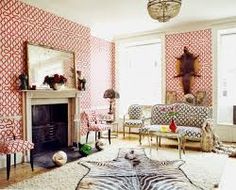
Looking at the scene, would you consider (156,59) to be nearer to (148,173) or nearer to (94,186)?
(148,173)

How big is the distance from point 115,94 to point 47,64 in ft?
7.95

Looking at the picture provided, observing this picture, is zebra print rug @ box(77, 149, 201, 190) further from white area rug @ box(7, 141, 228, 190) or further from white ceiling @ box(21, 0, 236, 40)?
white ceiling @ box(21, 0, 236, 40)

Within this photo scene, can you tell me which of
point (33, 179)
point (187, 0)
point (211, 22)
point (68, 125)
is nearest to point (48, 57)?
point (68, 125)

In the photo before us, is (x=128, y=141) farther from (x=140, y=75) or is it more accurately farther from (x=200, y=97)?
(x=140, y=75)

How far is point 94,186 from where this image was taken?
3.48 m

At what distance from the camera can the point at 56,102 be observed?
228 inches

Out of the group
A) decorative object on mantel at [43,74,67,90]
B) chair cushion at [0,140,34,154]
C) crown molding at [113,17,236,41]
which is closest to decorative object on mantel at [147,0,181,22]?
decorative object on mantel at [43,74,67,90]

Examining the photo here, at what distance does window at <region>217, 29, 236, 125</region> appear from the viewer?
6672mm

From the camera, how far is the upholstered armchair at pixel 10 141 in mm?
3945

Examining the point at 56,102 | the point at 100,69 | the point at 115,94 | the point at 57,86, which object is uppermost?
the point at 100,69

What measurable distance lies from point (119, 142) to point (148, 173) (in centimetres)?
267

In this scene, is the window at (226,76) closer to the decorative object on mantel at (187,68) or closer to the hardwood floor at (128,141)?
the decorative object on mantel at (187,68)

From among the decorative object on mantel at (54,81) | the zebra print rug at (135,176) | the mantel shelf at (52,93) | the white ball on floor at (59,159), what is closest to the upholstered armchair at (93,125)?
the mantel shelf at (52,93)

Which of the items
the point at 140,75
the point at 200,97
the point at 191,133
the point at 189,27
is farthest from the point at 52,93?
the point at 189,27
